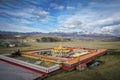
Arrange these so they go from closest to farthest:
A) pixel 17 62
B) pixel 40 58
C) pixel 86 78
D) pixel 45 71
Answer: pixel 86 78 → pixel 45 71 → pixel 17 62 → pixel 40 58

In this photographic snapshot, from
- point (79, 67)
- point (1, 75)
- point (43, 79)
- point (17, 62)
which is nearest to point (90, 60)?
point (79, 67)

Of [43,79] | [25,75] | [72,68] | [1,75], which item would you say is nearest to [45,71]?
[43,79]

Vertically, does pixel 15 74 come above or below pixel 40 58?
below

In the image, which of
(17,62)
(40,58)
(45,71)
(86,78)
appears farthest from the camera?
(40,58)

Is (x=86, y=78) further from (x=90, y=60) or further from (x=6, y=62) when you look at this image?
(x=6, y=62)

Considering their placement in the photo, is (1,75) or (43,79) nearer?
(43,79)

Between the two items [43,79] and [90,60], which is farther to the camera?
[90,60]

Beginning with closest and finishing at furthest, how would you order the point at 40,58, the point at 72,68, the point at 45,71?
the point at 45,71 < the point at 72,68 < the point at 40,58

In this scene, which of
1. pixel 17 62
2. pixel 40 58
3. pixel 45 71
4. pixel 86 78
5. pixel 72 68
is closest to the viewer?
pixel 86 78

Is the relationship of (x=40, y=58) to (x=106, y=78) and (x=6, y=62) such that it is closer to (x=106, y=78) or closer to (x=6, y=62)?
(x=6, y=62)
